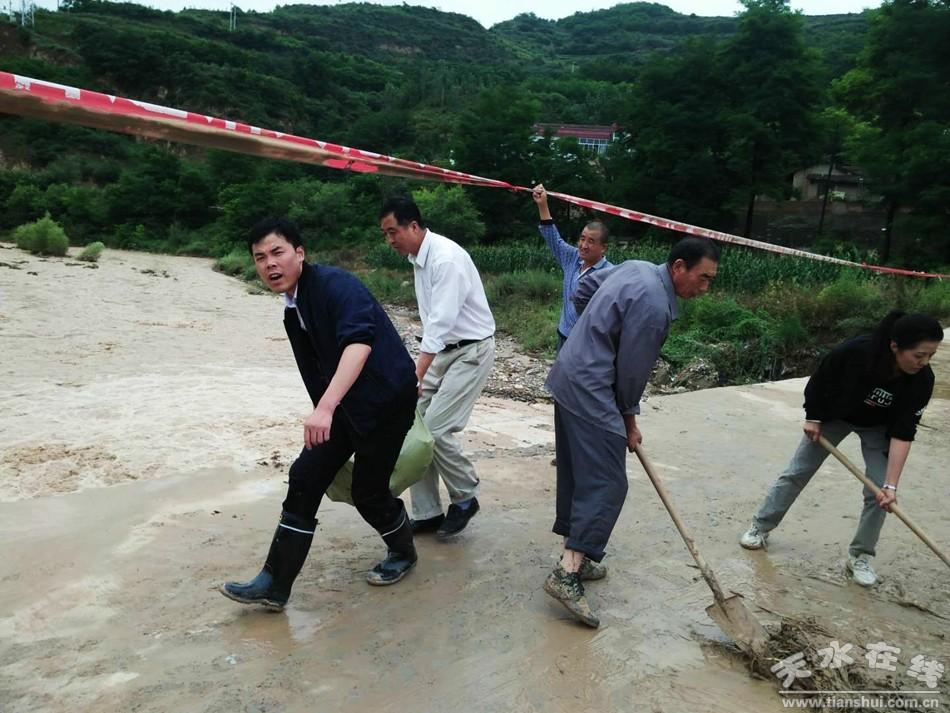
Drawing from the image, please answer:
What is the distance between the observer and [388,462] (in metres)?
3.17

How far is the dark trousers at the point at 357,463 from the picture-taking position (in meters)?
3.01

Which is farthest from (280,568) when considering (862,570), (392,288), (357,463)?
(392,288)

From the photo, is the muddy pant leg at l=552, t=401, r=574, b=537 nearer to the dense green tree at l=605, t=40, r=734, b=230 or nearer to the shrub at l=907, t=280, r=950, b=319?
the shrub at l=907, t=280, r=950, b=319

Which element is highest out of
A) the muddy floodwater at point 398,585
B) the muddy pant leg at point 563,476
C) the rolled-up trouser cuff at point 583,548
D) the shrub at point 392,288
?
the muddy pant leg at point 563,476

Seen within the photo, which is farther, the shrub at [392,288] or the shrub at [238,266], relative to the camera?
the shrub at [238,266]

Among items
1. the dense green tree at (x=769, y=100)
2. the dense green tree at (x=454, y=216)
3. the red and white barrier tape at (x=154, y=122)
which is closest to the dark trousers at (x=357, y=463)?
the red and white barrier tape at (x=154, y=122)

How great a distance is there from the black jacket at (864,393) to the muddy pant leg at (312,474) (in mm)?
2391

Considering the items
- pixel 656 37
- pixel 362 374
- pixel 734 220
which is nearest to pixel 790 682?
pixel 362 374

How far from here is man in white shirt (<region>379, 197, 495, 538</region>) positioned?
3777mm

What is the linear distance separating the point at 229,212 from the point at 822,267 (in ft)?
91.7

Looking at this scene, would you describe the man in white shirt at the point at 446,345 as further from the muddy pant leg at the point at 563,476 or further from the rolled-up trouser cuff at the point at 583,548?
the rolled-up trouser cuff at the point at 583,548

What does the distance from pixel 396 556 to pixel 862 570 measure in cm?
238

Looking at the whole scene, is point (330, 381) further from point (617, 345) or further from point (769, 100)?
point (769, 100)

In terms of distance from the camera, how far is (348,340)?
→ 9.24 feet
